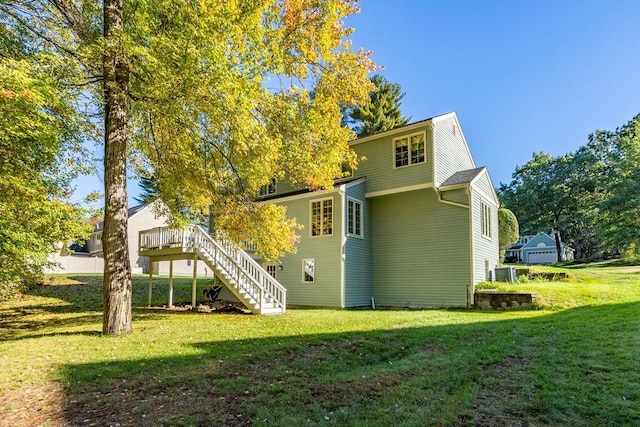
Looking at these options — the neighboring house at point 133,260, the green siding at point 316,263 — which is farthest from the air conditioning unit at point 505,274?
the neighboring house at point 133,260

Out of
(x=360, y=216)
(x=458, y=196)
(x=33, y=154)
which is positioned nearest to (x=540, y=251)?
(x=458, y=196)

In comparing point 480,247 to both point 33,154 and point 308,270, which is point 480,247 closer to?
point 308,270

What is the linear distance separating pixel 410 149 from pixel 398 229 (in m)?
3.39

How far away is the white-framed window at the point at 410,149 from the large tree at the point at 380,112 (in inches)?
733

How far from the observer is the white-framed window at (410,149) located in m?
15.2

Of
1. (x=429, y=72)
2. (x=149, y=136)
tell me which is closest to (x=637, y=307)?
(x=149, y=136)

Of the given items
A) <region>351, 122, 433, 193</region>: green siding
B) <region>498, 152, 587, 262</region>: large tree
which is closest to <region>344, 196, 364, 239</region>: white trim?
<region>351, 122, 433, 193</region>: green siding

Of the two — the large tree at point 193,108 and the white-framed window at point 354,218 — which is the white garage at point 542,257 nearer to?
the white-framed window at point 354,218

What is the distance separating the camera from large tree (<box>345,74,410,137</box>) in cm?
3447

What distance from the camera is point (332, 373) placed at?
537cm

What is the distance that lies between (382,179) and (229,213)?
7998 mm

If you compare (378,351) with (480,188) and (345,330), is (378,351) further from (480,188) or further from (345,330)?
(480,188)

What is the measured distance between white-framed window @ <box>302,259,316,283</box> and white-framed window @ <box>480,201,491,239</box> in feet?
23.9

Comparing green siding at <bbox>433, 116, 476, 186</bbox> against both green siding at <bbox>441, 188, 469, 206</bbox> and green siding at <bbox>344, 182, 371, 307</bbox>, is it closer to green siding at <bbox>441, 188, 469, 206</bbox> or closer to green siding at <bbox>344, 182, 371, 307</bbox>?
green siding at <bbox>441, 188, 469, 206</bbox>
